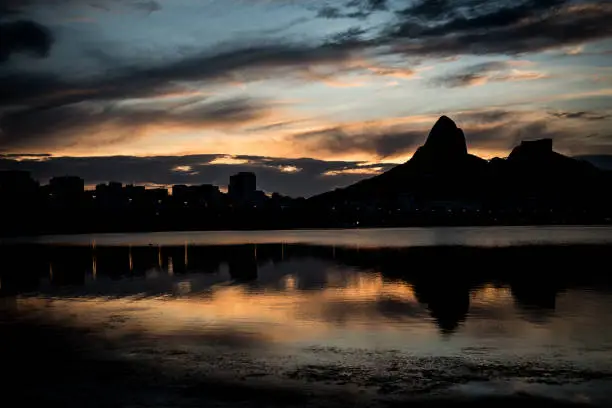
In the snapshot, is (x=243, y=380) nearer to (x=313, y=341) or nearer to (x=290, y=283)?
(x=313, y=341)

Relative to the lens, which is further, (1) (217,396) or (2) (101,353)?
(2) (101,353)

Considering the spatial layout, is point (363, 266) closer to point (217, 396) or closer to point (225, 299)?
point (225, 299)

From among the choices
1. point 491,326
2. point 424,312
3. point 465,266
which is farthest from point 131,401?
point 465,266

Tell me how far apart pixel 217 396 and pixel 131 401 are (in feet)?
7.92

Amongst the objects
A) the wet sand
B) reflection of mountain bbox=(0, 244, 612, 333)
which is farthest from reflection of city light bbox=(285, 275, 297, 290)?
the wet sand

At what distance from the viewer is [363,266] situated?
74.5 meters

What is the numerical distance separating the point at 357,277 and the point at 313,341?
3268cm

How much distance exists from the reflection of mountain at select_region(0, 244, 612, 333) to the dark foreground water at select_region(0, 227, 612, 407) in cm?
36

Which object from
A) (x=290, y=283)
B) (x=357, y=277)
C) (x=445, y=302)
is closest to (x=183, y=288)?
(x=290, y=283)

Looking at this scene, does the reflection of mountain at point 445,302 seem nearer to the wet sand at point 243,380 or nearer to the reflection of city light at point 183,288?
the wet sand at point 243,380

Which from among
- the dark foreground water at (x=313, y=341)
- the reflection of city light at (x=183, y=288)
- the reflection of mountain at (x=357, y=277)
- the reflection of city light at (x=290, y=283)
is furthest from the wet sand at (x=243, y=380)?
the reflection of city light at (x=290, y=283)

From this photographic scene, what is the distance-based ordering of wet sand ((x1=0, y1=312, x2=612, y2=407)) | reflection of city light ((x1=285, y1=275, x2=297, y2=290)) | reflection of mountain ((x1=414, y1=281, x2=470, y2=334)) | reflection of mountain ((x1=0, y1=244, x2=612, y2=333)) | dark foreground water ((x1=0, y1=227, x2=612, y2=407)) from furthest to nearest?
reflection of city light ((x1=285, y1=275, x2=297, y2=290)), reflection of mountain ((x1=0, y1=244, x2=612, y2=333)), reflection of mountain ((x1=414, y1=281, x2=470, y2=334)), dark foreground water ((x1=0, y1=227, x2=612, y2=407)), wet sand ((x1=0, y1=312, x2=612, y2=407))

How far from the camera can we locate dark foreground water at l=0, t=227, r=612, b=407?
1958cm

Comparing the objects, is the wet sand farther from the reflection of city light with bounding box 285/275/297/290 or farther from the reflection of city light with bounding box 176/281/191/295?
the reflection of city light with bounding box 285/275/297/290
